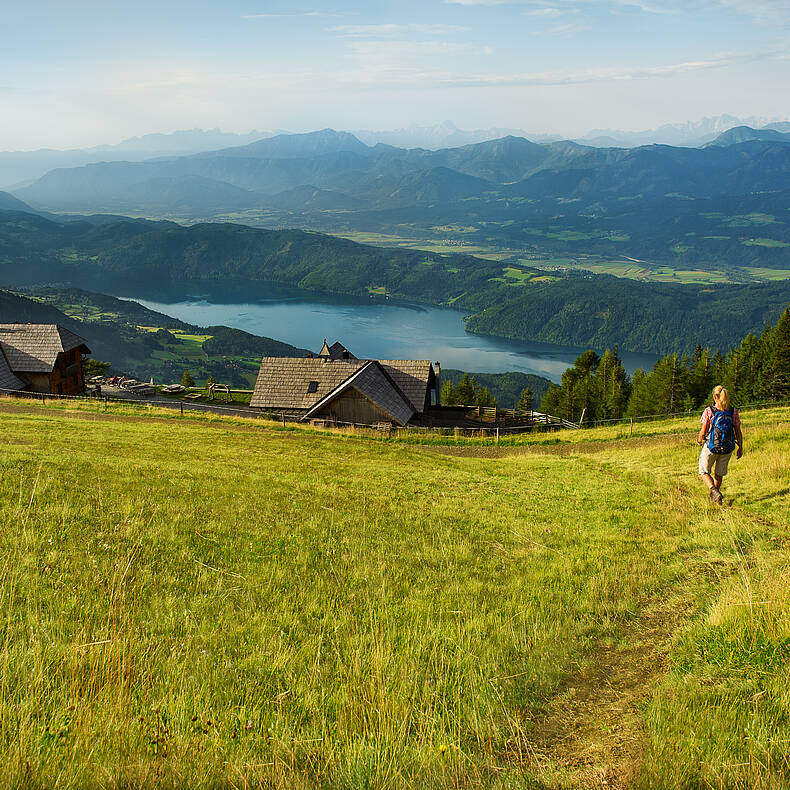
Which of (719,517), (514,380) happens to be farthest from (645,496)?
(514,380)

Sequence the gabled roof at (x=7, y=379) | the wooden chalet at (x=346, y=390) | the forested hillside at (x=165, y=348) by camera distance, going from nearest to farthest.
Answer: the wooden chalet at (x=346, y=390)
the gabled roof at (x=7, y=379)
the forested hillside at (x=165, y=348)

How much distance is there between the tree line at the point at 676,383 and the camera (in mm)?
68094

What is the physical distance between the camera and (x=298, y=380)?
39.8 metres

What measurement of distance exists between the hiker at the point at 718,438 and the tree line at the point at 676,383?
57.4m

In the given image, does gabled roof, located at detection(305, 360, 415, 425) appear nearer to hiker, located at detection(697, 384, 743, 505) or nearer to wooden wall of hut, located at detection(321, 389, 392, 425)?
wooden wall of hut, located at detection(321, 389, 392, 425)

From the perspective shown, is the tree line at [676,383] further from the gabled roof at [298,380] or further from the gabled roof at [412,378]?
the gabled roof at [298,380]

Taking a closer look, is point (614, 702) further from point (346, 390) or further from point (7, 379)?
point (7, 379)

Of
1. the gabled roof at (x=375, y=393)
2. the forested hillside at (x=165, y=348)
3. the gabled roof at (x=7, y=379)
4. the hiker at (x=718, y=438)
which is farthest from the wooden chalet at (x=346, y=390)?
the forested hillside at (x=165, y=348)

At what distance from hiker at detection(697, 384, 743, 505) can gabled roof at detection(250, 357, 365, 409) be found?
28.2 metres

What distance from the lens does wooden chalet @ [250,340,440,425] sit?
1417 inches

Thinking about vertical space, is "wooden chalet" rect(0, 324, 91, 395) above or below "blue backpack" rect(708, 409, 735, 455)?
below

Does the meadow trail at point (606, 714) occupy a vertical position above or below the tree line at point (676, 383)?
above

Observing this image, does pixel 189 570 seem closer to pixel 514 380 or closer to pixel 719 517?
pixel 719 517

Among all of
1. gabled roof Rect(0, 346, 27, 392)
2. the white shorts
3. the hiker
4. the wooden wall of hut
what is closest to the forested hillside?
gabled roof Rect(0, 346, 27, 392)
